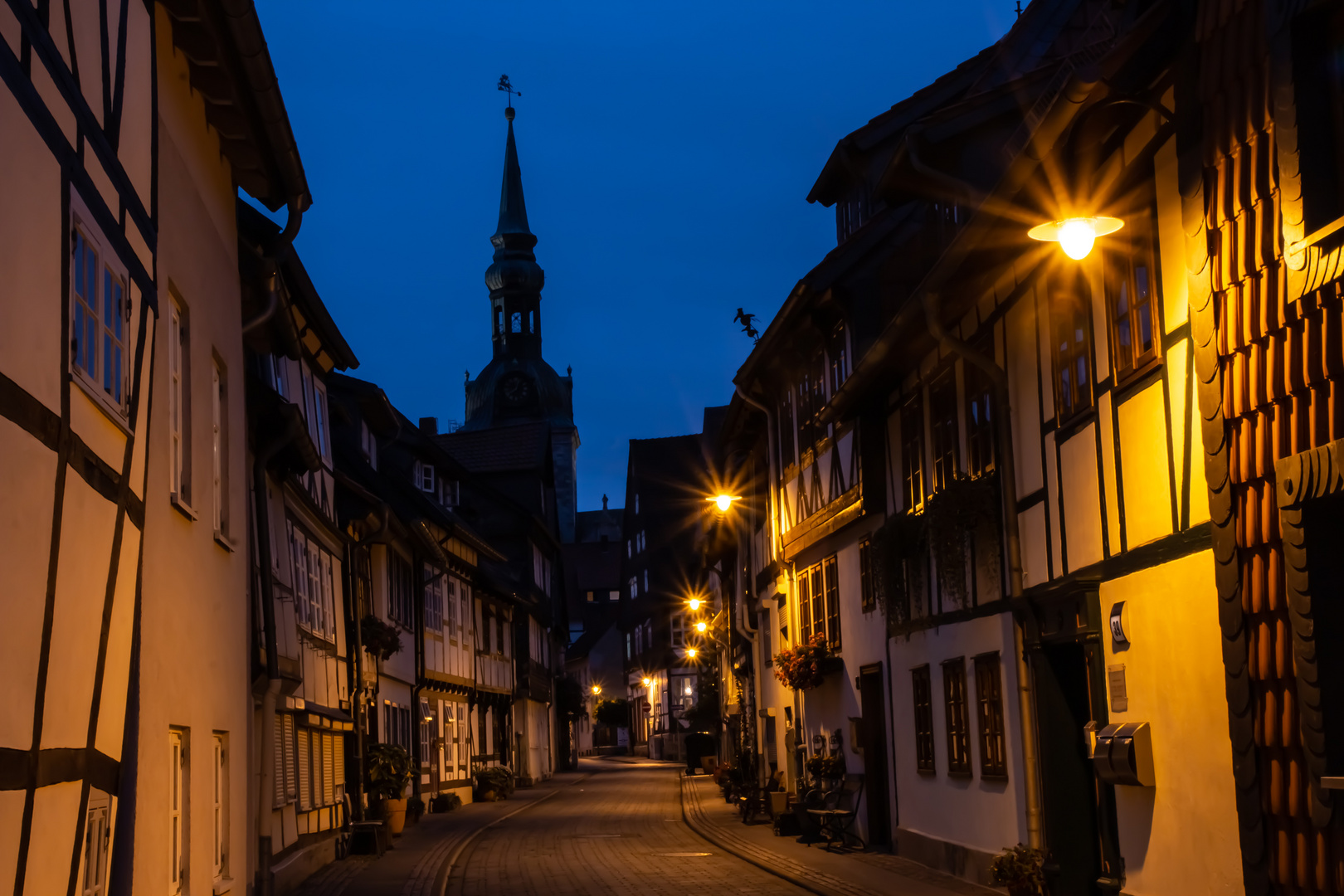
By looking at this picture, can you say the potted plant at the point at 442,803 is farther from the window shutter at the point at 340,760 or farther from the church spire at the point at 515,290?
the church spire at the point at 515,290

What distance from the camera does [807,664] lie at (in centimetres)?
2131

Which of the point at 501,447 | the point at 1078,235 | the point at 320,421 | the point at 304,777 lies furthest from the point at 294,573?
the point at 501,447

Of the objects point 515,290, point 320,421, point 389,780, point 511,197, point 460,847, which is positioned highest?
point 511,197

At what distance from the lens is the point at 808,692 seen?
916 inches

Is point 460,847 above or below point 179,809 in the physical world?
below

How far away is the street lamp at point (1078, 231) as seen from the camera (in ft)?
29.5

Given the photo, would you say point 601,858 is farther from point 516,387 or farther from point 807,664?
point 516,387

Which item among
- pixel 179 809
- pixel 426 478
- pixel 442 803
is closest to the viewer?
pixel 179 809

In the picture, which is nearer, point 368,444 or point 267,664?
point 267,664

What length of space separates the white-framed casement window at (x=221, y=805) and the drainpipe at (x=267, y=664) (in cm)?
268

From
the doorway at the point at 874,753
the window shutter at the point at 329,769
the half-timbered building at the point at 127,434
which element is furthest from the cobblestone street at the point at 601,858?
the half-timbered building at the point at 127,434

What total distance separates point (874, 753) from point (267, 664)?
818cm

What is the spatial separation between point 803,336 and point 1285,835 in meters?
13.9

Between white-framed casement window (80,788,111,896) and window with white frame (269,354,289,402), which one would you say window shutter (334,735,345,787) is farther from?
white-framed casement window (80,788,111,896)
